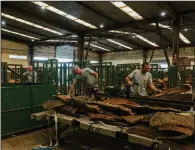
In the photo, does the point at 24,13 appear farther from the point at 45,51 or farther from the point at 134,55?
the point at 134,55

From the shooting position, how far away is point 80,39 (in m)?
14.0

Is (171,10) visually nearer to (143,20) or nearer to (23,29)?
(143,20)

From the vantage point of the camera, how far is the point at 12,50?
1767cm

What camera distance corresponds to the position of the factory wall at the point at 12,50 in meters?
17.1

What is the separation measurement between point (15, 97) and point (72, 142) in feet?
5.64

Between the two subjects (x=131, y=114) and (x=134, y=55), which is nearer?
(x=131, y=114)

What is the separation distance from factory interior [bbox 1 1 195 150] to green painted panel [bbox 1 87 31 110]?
0.02 meters

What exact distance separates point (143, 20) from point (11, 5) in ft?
22.5

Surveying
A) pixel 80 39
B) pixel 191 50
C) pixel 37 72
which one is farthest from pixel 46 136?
pixel 191 50

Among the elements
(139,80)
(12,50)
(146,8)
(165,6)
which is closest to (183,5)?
(165,6)

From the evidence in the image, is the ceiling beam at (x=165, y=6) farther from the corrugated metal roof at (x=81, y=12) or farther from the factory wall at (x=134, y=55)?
the factory wall at (x=134, y=55)

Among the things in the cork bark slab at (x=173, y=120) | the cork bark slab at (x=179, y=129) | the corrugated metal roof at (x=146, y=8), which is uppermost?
the corrugated metal roof at (x=146, y=8)

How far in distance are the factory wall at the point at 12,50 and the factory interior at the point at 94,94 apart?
78.9 inches

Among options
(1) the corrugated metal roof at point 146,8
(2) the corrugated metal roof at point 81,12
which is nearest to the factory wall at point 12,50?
(2) the corrugated metal roof at point 81,12
